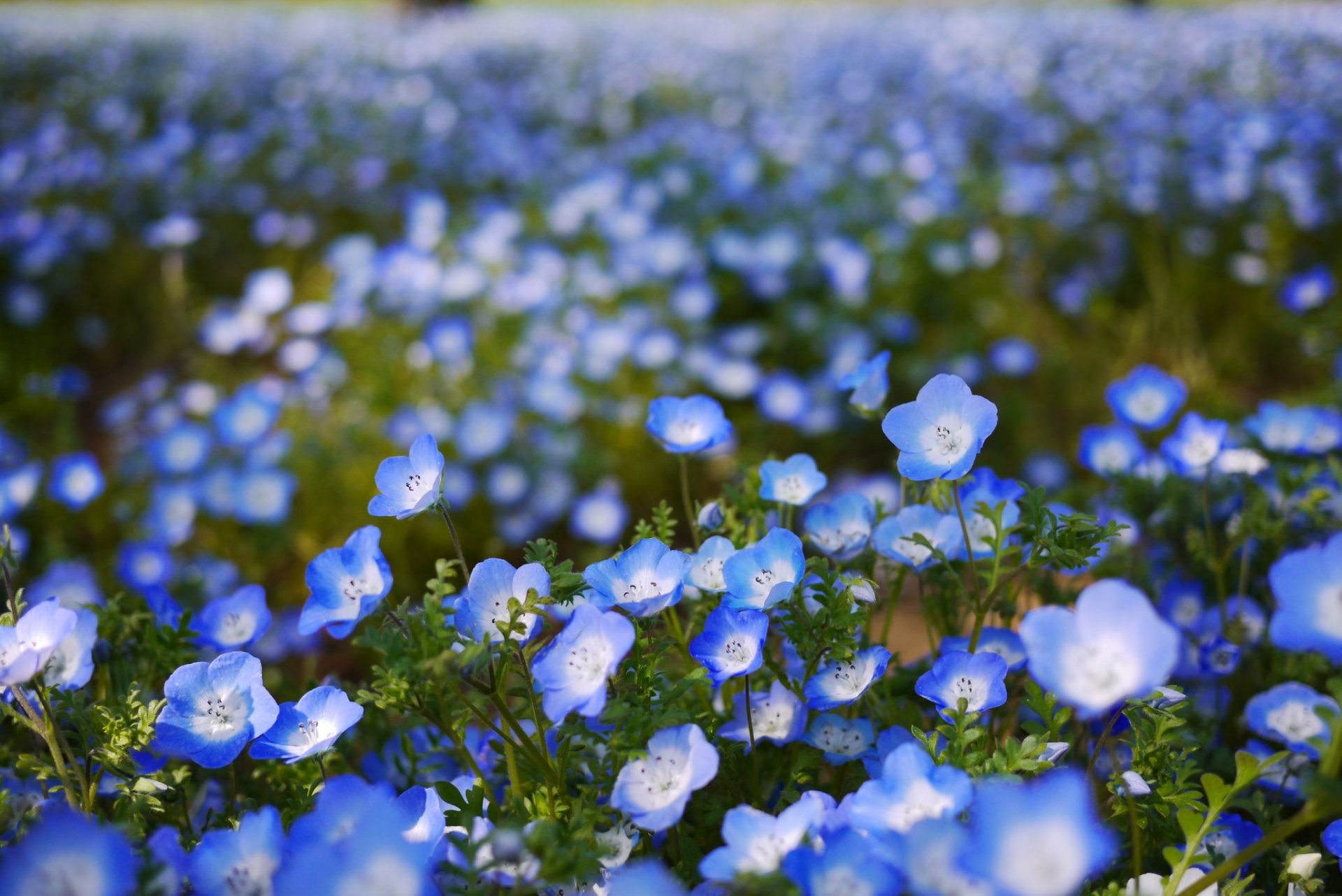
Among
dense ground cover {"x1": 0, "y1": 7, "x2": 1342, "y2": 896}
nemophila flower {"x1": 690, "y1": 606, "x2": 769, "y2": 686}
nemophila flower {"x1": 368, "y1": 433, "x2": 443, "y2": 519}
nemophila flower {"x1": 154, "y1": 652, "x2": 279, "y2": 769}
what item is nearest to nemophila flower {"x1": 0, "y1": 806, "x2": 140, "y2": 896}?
dense ground cover {"x1": 0, "y1": 7, "x2": 1342, "y2": 896}

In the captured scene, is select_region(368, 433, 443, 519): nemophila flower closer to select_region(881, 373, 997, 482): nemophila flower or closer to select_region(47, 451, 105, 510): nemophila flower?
select_region(881, 373, 997, 482): nemophila flower

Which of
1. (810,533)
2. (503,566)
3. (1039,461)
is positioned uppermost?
(503,566)

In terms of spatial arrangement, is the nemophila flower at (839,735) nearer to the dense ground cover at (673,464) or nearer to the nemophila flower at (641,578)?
the dense ground cover at (673,464)

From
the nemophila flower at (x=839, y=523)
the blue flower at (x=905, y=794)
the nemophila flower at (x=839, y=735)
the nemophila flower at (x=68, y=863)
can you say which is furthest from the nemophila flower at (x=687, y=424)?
the nemophila flower at (x=68, y=863)

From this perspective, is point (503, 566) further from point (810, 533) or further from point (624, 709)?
point (810, 533)

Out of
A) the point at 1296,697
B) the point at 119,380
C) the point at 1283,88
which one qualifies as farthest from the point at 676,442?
the point at 1283,88

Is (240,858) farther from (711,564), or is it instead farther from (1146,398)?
(1146,398)

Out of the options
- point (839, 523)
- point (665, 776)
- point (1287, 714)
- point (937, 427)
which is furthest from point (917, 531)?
point (1287, 714)
